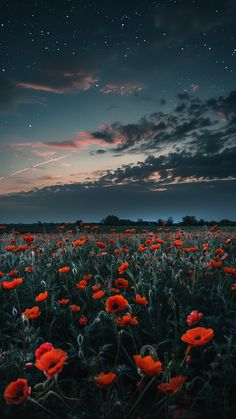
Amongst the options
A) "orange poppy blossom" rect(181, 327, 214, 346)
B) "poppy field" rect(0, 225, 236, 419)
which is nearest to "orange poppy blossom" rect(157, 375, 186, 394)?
"poppy field" rect(0, 225, 236, 419)

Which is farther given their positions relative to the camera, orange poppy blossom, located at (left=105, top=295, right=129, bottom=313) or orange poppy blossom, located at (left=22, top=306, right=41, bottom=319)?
orange poppy blossom, located at (left=22, top=306, right=41, bottom=319)

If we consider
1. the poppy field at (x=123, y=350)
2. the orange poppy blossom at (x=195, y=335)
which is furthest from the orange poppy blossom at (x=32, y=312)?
the orange poppy blossom at (x=195, y=335)

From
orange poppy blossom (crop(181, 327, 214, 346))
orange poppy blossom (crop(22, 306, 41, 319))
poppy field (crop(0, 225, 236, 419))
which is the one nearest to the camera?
orange poppy blossom (crop(181, 327, 214, 346))

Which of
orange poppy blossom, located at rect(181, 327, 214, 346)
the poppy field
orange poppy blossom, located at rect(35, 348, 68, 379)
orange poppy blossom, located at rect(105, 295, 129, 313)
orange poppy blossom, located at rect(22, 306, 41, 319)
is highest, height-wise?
orange poppy blossom, located at rect(105, 295, 129, 313)

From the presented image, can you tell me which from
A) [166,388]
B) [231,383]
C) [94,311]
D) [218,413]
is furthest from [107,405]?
[94,311]

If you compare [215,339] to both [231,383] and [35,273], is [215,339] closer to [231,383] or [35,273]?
[231,383]

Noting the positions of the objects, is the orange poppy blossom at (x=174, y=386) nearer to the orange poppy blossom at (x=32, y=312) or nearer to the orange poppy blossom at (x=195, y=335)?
the orange poppy blossom at (x=195, y=335)

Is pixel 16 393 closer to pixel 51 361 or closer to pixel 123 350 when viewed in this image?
pixel 51 361

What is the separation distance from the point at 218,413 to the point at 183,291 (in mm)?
1417

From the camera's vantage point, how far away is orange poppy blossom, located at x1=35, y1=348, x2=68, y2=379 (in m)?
1.42

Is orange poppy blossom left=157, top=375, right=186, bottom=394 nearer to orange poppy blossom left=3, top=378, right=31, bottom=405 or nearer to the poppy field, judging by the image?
the poppy field

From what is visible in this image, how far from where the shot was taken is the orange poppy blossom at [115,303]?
6.86 ft

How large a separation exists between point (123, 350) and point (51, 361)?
1486 mm

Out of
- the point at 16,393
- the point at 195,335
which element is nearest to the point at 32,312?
the point at 16,393
